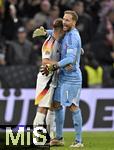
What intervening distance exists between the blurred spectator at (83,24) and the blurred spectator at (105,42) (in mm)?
253

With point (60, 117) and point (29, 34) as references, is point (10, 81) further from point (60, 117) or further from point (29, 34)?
point (60, 117)

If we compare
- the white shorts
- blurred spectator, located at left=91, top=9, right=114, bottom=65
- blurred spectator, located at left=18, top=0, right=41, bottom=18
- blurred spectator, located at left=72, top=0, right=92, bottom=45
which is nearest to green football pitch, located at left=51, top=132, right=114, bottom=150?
the white shorts

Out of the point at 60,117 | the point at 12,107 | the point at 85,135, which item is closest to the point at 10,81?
the point at 12,107

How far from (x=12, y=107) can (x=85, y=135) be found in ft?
8.00

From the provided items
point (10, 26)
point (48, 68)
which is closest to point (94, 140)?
point (48, 68)

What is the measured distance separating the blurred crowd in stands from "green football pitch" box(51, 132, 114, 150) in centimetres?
363

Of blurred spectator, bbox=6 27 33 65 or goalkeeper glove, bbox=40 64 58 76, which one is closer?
goalkeeper glove, bbox=40 64 58 76

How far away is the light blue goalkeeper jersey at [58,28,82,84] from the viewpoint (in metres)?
13.2

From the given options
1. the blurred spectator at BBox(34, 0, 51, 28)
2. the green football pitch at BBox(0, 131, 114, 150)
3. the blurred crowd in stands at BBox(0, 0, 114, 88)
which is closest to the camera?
the green football pitch at BBox(0, 131, 114, 150)

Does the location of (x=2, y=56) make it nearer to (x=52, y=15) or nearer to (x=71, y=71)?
(x=52, y=15)

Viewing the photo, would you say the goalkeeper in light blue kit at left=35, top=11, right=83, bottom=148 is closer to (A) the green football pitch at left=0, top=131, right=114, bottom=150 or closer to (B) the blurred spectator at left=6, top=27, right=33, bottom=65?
(A) the green football pitch at left=0, top=131, right=114, bottom=150

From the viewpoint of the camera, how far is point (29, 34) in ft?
71.8

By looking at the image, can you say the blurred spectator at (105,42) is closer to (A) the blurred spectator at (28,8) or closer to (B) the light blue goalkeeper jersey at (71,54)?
(A) the blurred spectator at (28,8)

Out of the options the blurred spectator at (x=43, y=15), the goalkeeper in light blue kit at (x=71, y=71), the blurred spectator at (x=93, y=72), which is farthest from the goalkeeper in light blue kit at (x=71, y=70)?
the blurred spectator at (x=43, y=15)
